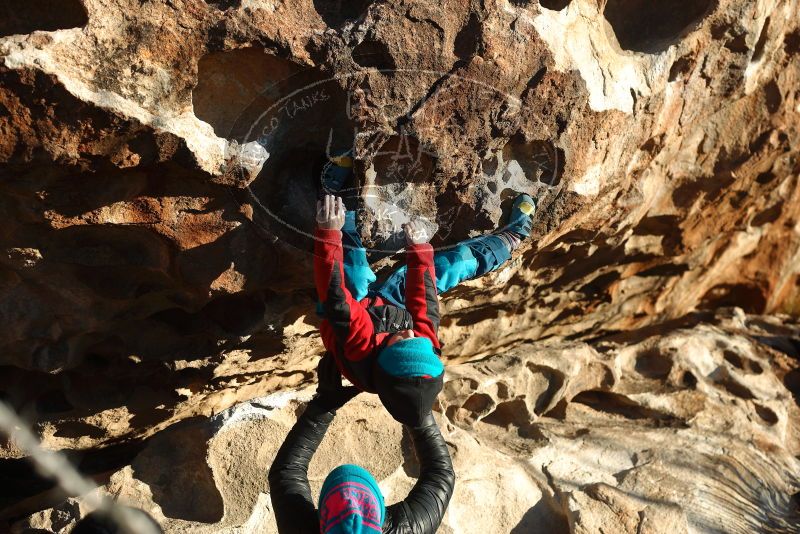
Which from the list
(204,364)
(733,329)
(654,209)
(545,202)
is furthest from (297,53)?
(733,329)

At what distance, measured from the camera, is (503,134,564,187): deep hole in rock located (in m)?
2.44

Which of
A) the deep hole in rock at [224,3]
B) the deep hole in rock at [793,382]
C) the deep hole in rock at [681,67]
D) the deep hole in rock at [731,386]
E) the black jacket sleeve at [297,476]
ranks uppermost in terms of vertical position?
the deep hole in rock at [224,3]

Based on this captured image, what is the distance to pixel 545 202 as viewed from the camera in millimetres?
2613

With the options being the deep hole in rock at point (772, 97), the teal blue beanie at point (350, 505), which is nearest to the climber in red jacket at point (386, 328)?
the teal blue beanie at point (350, 505)

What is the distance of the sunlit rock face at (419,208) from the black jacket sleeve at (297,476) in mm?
430

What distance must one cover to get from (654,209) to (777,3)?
962 mm

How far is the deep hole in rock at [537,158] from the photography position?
8.01 feet

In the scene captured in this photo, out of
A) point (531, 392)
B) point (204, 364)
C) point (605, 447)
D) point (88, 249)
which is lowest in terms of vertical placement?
point (605, 447)

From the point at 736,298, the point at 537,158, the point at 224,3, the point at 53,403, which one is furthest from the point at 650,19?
the point at 53,403

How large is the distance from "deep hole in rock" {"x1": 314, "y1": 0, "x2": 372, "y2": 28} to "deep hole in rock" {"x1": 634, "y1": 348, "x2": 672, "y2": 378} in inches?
89.3

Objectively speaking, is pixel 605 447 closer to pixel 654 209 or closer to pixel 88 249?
pixel 654 209

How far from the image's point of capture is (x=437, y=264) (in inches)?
96.8

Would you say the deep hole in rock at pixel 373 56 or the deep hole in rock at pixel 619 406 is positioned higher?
the deep hole in rock at pixel 373 56

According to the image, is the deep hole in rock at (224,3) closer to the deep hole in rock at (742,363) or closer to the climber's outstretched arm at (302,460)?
the climber's outstretched arm at (302,460)
